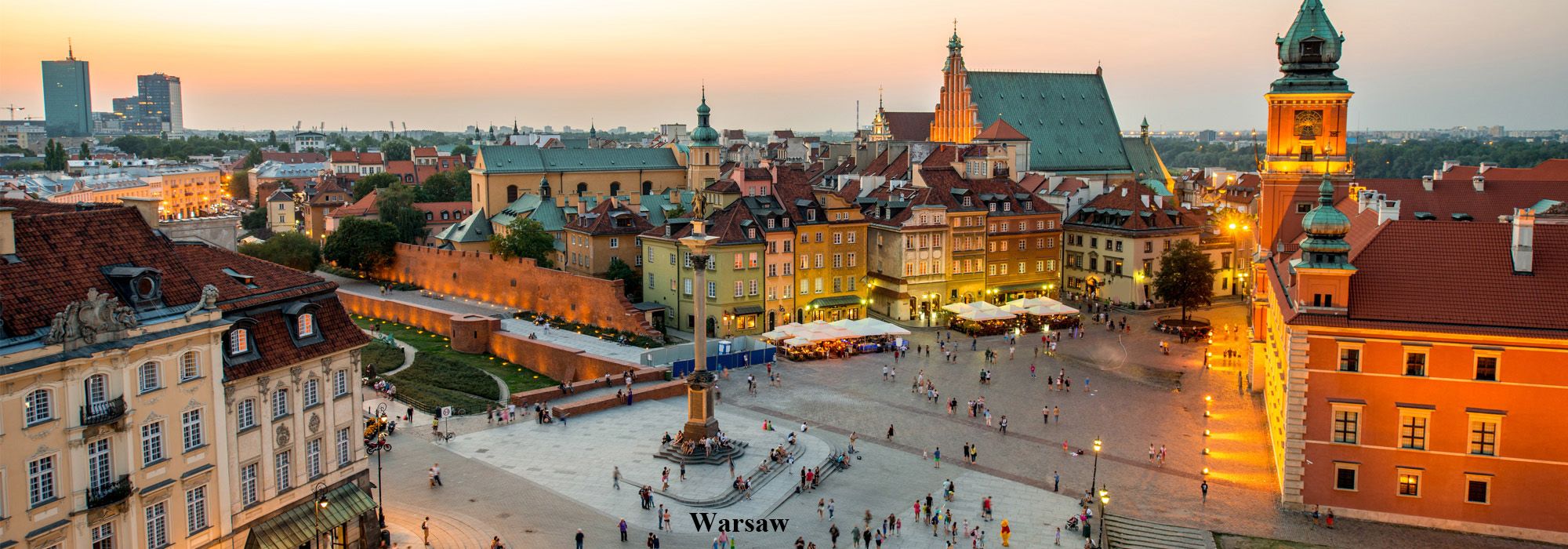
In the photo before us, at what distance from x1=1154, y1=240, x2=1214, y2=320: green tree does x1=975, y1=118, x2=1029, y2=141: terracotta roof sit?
75.1 feet

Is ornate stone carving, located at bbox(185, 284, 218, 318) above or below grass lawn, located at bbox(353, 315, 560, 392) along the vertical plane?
above

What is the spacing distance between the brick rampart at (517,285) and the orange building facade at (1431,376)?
3530 cm

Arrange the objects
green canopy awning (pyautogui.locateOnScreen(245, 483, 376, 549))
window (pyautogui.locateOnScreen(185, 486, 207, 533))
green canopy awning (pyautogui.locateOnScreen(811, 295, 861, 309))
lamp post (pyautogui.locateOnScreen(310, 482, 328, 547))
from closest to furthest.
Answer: window (pyautogui.locateOnScreen(185, 486, 207, 533))
green canopy awning (pyautogui.locateOnScreen(245, 483, 376, 549))
lamp post (pyautogui.locateOnScreen(310, 482, 328, 547))
green canopy awning (pyautogui.locateOnScreen(811, 295, 861, 309))

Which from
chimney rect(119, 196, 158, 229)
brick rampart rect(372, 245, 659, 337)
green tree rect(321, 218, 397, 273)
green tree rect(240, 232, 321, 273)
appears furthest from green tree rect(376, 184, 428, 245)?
chimney rect(119, 196, 158, 229)

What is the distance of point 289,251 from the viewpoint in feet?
277

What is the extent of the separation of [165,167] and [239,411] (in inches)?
6431

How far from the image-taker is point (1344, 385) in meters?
34.8

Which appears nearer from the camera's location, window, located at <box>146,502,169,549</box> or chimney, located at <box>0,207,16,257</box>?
chimney, located at <box>0,207,16,257</box>

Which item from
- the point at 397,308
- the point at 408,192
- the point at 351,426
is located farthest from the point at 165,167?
the point at 351,426

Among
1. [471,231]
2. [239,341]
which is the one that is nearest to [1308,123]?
[239,341]

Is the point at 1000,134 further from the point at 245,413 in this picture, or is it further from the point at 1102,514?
the point at 245,413

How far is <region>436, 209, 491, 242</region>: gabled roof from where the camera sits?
88.0 meters

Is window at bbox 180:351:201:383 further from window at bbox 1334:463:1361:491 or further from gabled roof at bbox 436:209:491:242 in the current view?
gabled roof at bbox 436:209:491:242

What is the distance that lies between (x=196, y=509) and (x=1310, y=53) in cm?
4998
